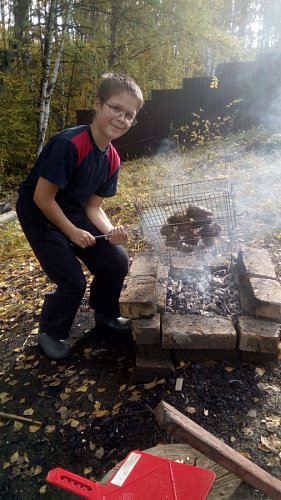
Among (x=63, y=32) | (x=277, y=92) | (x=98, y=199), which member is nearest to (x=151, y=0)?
(x=63, y=32)

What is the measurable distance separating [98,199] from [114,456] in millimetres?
1906

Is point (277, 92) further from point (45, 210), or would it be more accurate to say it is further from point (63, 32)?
point (45, 210)

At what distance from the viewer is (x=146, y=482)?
144cm

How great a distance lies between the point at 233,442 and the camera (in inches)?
83.0

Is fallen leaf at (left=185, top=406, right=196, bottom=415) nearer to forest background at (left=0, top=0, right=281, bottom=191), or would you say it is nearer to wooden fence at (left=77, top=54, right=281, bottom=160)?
forest background at (left=0, top=0, right=281, bottom=191)

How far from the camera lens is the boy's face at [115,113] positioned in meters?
2.49

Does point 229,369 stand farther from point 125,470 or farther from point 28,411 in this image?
point 28,411

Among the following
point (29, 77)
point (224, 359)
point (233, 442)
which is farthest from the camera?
point (29, 77)

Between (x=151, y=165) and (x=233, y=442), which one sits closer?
(x=233, y=442)

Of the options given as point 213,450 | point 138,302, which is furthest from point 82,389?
point 213,450

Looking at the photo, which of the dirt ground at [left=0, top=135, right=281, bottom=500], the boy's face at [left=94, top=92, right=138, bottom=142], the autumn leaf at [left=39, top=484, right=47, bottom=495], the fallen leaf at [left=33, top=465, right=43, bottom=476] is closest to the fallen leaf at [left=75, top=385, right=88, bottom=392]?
the dirt ground at [left=0, top=135, right=281, bottom=500]

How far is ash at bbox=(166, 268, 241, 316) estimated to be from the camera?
2774mm

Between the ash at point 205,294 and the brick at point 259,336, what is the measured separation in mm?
254

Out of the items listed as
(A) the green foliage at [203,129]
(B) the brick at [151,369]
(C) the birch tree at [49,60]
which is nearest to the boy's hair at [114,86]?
(B) the brick at [151,369]
